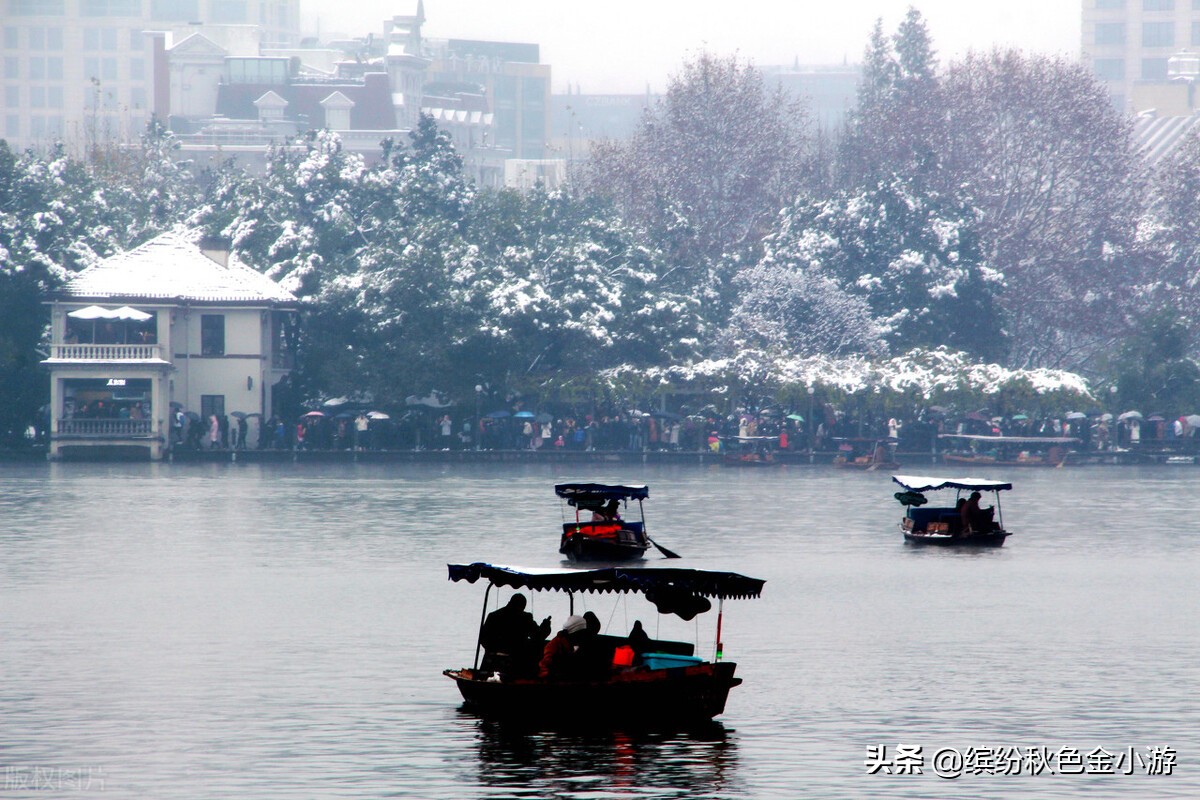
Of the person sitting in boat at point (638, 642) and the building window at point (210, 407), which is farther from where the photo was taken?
the building window at point (210, 407)

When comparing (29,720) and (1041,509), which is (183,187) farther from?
(29,720)

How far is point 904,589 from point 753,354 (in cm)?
4959

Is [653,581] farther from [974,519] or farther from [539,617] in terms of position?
[974,519]

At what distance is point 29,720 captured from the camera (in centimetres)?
2784

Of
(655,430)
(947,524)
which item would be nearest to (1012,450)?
(655,430)


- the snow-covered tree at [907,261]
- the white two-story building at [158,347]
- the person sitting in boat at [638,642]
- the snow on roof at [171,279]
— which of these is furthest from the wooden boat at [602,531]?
the snow-covered tree at [907,261]

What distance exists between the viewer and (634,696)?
1030 inches

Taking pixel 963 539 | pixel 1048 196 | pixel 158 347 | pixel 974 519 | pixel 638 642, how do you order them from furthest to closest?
pixel 1048 196 < pixel 158 347 < pixel 974 519 < pixel 963 539 < pixel 638 642

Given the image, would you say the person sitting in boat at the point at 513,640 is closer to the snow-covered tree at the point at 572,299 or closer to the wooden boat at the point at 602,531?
the wooden boat at the point at 602,531

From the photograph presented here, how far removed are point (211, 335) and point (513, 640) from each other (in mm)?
68403

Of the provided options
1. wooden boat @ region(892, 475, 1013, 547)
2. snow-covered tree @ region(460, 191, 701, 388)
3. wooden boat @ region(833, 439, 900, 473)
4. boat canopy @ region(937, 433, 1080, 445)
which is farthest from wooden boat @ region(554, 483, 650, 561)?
boat canopy @ region(937, 433, 1080, 445)

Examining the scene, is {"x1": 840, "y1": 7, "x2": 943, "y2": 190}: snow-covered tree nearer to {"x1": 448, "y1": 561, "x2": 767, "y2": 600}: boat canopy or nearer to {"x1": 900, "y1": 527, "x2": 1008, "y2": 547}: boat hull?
{"x1": 900, "y1": 527, "x2": 1008, "y2": 547}: boat hull

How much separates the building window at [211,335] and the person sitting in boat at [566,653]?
225 ft

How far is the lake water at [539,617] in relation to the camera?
24734mm
